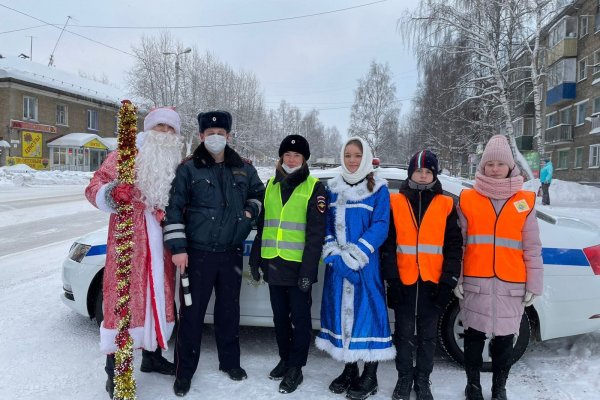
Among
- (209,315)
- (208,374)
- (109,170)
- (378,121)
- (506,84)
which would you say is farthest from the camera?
(378,121)

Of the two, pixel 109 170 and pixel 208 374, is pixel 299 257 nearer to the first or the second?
pixel 208 374

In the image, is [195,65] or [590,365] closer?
[590,365]

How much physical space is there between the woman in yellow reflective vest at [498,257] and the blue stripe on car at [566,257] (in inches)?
25.9

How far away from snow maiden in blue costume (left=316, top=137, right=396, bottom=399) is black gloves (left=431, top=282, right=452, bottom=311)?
361mm

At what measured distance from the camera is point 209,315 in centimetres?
388

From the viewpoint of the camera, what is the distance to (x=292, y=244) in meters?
3.26

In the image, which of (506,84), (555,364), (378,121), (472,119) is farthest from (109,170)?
(378,121)

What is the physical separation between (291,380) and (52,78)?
135 feet

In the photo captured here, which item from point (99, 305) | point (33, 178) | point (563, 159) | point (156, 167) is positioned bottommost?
point (99, 305)

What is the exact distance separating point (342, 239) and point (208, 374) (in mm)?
1556

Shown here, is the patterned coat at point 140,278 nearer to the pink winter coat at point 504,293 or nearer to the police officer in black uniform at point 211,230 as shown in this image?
the police officer in black uniform at point 211,230

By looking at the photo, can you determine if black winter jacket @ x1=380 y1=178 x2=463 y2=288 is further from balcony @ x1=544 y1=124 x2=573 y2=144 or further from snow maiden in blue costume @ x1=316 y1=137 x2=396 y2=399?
balcony @ x1=544 y1=124 x2=573 y2=144

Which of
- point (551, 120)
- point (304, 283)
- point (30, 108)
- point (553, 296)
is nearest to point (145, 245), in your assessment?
point (304, 283)

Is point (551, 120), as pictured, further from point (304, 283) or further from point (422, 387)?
point (304, 283)
